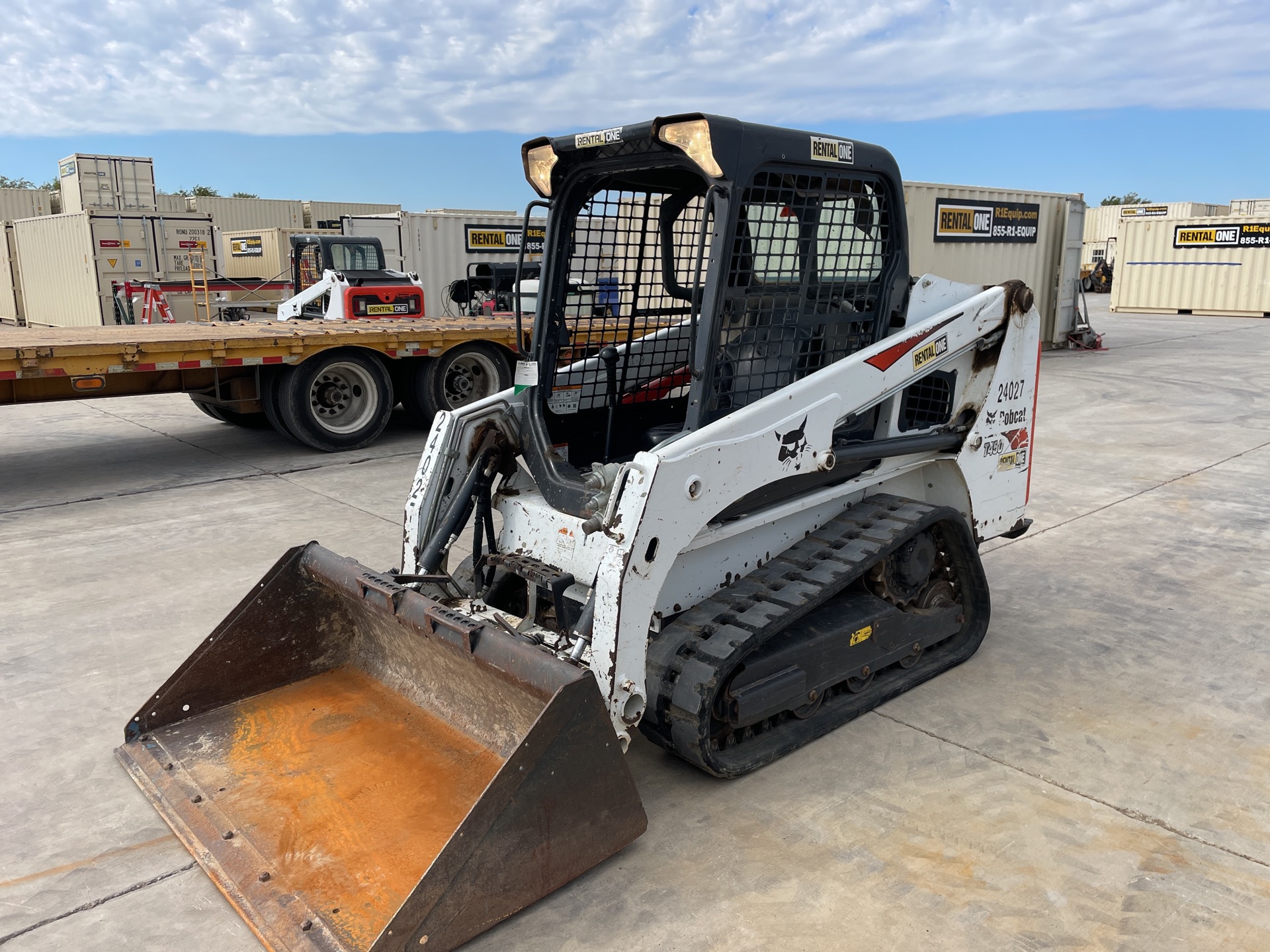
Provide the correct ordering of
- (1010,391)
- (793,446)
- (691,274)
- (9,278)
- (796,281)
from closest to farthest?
1. (793,446)
2. (796,281)
3. (691,274)
4. (1010,391)
5. (9,278)

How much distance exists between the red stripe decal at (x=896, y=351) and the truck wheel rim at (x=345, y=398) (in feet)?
23.4

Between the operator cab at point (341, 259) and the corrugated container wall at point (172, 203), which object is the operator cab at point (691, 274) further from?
the corrugated container wall at point (172, 203)

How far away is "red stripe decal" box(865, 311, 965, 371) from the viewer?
398 cm

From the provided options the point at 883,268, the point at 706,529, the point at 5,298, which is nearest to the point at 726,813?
the point at 706,529

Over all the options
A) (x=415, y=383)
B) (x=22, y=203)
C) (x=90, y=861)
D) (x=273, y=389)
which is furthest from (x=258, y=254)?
(x=90, y=861)

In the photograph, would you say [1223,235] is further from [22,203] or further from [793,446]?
[22,203]

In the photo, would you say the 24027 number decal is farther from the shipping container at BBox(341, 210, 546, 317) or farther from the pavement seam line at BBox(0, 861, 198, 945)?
the shipping container at BBox(341, 210, 546, 317)

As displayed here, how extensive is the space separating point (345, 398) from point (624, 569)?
7.69 meters

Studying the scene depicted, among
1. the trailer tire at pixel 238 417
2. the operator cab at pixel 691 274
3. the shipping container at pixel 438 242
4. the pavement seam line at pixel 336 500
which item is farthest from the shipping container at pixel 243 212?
the operator cab at pixel 691 274

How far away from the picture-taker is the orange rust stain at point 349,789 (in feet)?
9.57

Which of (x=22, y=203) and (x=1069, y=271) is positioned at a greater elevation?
(x=22, y=203)

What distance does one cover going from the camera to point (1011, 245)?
1770cm

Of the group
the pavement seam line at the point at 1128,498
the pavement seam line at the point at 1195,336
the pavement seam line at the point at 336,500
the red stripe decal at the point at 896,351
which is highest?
the red stripe decal at the point at 896,351

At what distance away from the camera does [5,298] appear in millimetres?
27750
